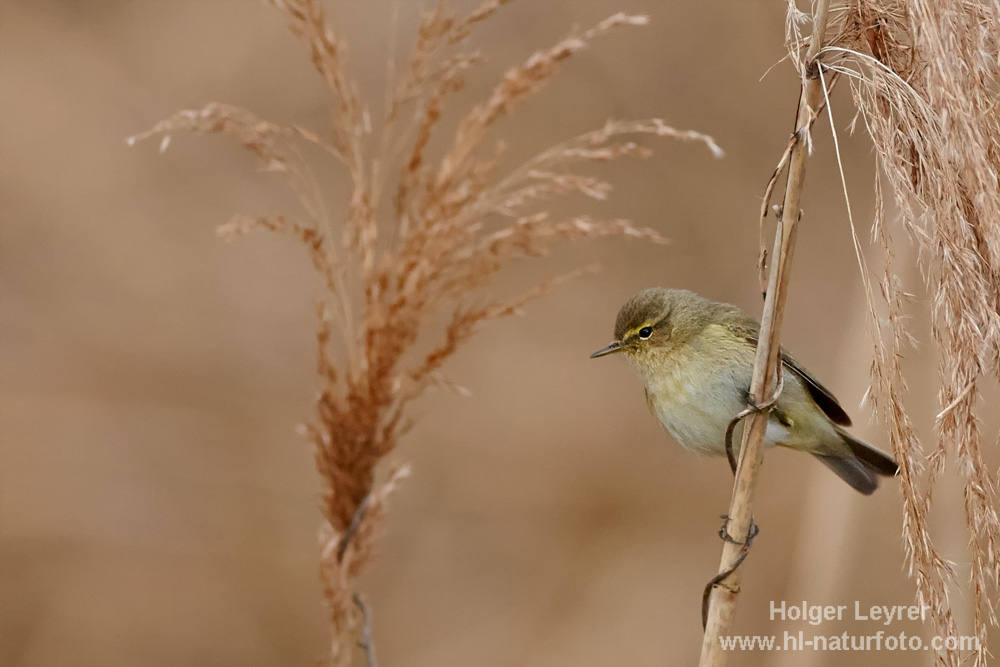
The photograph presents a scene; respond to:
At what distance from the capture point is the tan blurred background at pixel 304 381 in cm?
318

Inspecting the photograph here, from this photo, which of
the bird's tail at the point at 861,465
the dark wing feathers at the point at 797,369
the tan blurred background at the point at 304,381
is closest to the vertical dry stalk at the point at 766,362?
the dark wing feathers at the point at 797,369

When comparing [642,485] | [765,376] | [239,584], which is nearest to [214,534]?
[239,584]

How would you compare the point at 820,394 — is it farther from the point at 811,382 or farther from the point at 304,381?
the point at 304,381

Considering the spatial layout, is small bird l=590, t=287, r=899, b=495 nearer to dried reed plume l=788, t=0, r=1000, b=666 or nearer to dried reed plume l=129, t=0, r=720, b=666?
dried reed plume l=129, t=0, r=720, b=666

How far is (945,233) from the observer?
4.05 feet

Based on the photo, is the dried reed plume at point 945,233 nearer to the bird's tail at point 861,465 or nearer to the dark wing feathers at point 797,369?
the dark wing feathers at point 797,369

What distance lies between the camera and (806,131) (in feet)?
4.21

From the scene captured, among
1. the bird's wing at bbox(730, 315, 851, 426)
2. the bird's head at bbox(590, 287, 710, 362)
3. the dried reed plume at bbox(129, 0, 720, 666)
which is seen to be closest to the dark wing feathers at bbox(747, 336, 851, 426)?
the bird's wing at bbox(730, 315, 851, 426)

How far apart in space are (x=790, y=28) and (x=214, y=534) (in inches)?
109

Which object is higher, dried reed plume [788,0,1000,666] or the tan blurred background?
dried reed plume [788,0,1000,666]

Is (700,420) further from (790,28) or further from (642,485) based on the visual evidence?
(642,485)

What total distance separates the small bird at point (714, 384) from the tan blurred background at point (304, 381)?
1.84 feet

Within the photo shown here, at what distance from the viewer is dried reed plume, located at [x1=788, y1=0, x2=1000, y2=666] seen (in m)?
1.21

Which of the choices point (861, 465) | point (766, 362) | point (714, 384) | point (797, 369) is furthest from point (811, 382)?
point (766, 362)
